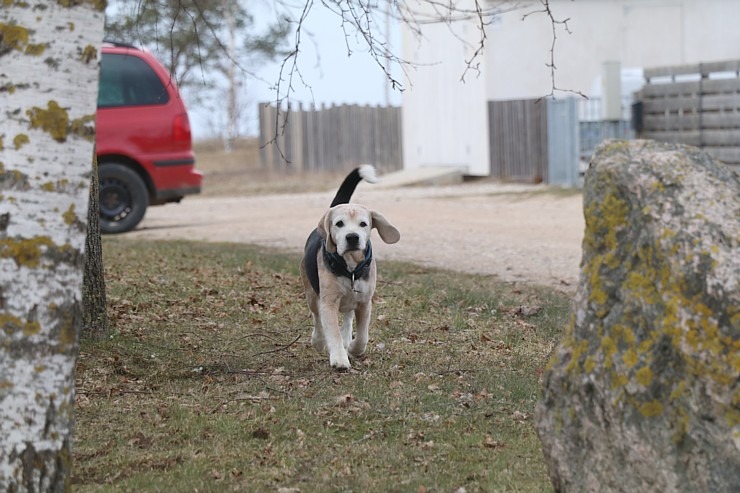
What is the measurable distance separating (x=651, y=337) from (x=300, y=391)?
2843 millimetres

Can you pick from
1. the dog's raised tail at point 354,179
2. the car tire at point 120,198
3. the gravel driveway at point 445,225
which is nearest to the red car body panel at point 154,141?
the car tire at point 120,198

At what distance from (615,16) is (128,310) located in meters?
20.8

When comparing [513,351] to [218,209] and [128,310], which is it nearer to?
[128,310]

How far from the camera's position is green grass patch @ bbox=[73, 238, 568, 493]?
4562 mm

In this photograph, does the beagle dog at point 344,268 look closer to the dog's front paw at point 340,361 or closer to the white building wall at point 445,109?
the dog's front paw at point 340,361

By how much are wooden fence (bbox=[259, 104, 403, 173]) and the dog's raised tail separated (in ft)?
87.5

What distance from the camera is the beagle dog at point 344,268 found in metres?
6.34

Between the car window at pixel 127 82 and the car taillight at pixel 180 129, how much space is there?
0.36 m

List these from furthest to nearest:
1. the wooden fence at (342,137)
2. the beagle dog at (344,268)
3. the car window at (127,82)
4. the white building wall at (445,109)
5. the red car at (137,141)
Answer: the wooden fence at (342,137) → the white building wall at (445,109) → the red car at (137,141) → the car window at (127,82) → the beagle dog at (344,268)

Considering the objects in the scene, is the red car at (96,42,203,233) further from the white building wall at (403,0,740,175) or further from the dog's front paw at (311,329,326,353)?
the white building wall at (403,0,740,175)

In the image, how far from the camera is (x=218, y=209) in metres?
21.4

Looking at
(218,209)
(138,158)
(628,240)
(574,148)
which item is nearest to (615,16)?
(574,148)

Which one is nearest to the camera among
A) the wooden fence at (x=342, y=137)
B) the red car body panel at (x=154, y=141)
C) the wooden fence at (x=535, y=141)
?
the red car body panel at (x=154, y=141)

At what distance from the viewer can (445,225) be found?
15.4 metres
